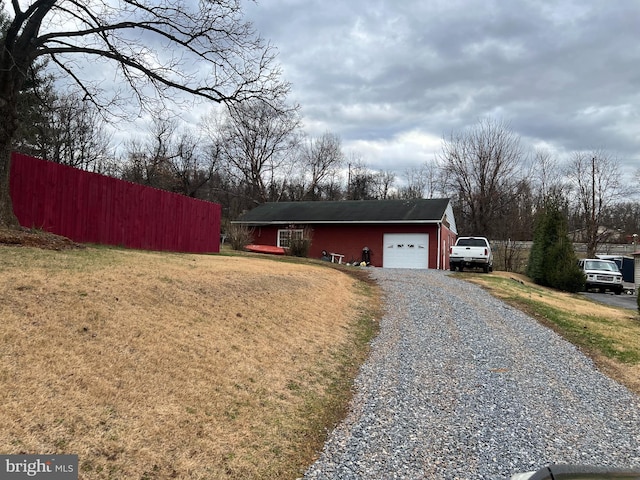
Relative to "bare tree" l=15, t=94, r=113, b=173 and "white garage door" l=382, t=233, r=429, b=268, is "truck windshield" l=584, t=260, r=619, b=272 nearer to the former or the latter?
"white garage door" l=382, t=233, r=429, b=268

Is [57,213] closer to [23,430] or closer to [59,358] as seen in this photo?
[59,358]

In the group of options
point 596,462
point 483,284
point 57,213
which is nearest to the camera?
point 596,462

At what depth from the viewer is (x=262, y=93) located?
468 inches

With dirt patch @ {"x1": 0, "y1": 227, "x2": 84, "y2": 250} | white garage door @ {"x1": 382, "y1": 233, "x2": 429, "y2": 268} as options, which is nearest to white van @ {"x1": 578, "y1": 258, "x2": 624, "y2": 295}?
white garage door @ {"x1": 382, "y1": 233, "x2": 429, "y2": 268}

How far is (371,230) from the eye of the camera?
2438 cm

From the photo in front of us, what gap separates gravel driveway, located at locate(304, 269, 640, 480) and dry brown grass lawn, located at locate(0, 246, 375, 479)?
0.54m

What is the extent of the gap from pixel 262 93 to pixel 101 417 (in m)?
10.00

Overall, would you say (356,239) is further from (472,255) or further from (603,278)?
(603,278)

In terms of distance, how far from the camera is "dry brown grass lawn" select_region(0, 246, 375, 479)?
3223 millimetres

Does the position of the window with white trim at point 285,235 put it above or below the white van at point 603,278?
above

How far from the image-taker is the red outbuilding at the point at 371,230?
2314cm

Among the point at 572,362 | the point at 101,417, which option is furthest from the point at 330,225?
the point at 101,417

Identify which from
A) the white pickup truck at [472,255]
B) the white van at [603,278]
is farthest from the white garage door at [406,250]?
the white van at [603,278]

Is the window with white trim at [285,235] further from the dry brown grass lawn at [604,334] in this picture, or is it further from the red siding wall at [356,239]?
the dry brown grass lawn at [604,334]
